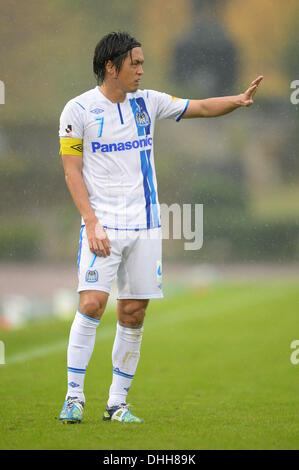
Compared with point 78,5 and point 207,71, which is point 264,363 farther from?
point 207,71

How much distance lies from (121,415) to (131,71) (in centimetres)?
141

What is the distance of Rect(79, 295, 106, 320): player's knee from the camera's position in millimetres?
3998

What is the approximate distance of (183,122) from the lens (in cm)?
1167

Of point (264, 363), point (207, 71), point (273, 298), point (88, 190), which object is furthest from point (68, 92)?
point (88, 190)

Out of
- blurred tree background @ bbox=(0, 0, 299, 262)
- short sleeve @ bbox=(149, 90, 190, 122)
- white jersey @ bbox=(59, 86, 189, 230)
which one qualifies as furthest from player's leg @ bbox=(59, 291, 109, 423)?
blurred tree background @ bbox=(0, 0, 299, 262)

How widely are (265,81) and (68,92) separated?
2768mm

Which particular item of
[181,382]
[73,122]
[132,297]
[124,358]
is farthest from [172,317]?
[73,122]

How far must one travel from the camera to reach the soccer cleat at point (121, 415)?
13.3 feet

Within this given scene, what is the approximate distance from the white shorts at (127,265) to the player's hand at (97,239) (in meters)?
0.04

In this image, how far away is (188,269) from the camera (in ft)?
45.6

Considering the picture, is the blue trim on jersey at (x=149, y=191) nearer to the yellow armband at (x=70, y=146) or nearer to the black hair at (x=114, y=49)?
the yellow armband at (x=70, y=146)

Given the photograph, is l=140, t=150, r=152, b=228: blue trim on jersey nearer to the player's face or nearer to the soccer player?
the soccer player

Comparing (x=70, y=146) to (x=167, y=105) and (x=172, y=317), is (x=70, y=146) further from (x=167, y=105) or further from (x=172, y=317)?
(x=172, y=317)

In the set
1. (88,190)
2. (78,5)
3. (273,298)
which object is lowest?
(273,298)
